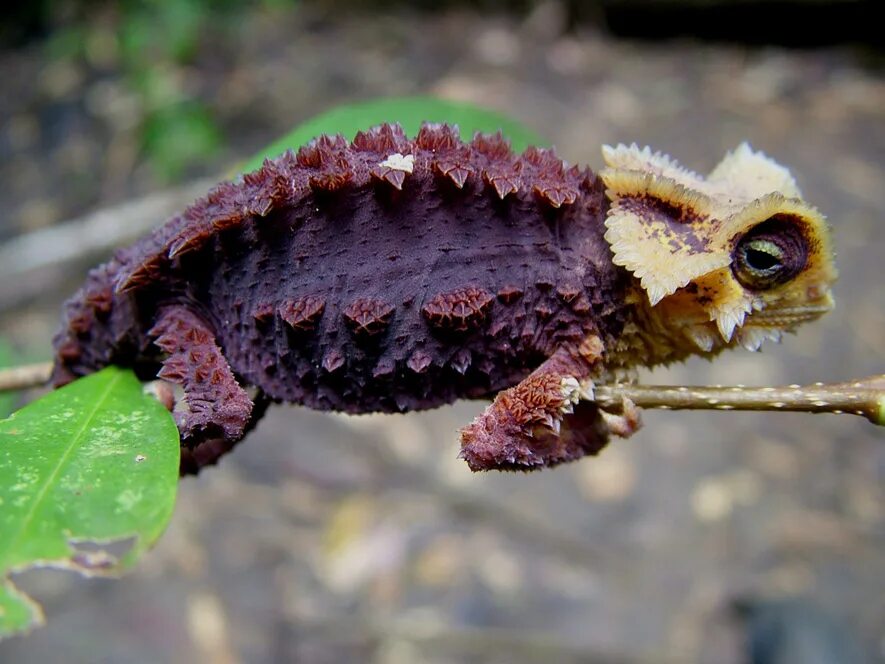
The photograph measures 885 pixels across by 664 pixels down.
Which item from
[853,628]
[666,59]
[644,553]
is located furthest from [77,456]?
[666,59]

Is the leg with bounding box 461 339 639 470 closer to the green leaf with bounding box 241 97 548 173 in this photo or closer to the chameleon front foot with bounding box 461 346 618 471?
the chameleon front foot with bounding box 461 346 618 471

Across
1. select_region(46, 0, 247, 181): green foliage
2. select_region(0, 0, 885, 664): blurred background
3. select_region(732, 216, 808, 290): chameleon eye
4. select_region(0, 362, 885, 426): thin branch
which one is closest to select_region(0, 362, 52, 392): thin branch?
select_region(0, 0, 885, 664): blurred background

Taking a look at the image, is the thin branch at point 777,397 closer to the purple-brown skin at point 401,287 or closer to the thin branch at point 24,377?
the purple-brown skin at point 401,287

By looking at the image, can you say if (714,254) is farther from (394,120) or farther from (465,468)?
(465,468)

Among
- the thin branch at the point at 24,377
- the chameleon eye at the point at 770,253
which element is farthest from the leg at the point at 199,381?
the chameleon eye at the point at 770,253

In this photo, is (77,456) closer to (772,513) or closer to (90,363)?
(90,363)
